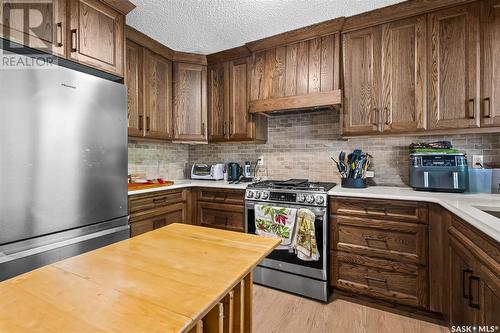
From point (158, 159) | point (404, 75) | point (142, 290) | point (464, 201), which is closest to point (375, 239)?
point (464, 201)

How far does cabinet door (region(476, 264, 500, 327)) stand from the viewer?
40.7 inches

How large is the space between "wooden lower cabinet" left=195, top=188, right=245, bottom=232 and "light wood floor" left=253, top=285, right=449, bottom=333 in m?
0.78

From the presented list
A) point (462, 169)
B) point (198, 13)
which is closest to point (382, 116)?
point (462, 169)

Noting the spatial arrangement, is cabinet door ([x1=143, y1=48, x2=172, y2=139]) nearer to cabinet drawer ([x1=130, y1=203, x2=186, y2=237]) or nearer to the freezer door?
the freezer door

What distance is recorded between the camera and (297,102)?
2439 mm

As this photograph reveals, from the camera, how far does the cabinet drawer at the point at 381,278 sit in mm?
1879

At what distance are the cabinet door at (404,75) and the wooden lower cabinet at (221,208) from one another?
5.22 ft

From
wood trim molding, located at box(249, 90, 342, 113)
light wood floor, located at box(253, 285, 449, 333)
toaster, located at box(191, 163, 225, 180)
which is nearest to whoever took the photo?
light wood floor, located at box(253, 285, 449, 333)

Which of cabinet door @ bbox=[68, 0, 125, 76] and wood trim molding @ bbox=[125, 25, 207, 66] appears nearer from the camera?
cabinet door @ bbox=[68, 0, 125, 76]

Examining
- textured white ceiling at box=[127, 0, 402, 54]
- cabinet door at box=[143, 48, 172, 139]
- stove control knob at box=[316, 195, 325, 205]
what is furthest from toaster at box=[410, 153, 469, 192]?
cabinet door at box=[143, 48, 172, 139]

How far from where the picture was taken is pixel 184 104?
3023 millimetres

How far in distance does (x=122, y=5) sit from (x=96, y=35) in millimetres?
348

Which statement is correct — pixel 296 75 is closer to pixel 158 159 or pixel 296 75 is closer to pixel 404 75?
pixel 404 75

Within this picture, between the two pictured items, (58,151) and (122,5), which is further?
(122,5)
